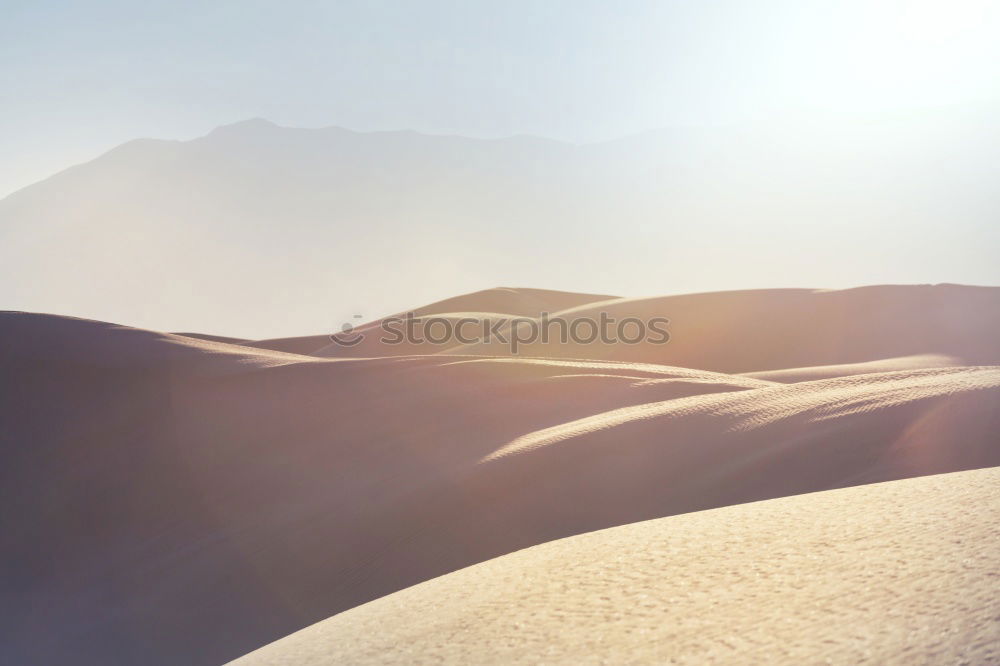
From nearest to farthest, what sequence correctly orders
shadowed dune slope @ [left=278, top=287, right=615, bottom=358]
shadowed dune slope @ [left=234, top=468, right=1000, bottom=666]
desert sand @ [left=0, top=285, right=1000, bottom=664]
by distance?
1. shadowed dune slope @ [left=234, top=468, right=1000, bottom=666]
2. desert sand @ [left=0, top=285, right=1000, bottom=664]
3. shadowed dune slope @ [left=278, top=287, right=615, bottom=358]

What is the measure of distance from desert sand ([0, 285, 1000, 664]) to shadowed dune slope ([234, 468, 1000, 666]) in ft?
0.04

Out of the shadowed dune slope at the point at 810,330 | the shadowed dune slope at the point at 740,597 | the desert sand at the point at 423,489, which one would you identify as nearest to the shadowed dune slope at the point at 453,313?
the shadowed dune slope at the point at 810,330

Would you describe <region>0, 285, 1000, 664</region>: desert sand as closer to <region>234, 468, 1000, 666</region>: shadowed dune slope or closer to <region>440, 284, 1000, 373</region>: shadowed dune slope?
<region>234, 468, 1000, 666</region>: shadowed dune slope

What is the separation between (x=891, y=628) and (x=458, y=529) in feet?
12.7

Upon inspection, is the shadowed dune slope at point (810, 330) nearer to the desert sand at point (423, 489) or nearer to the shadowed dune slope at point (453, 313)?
the shadowed dune slope at point (453, 313)

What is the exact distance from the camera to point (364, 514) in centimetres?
545

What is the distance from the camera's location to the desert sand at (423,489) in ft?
6.58

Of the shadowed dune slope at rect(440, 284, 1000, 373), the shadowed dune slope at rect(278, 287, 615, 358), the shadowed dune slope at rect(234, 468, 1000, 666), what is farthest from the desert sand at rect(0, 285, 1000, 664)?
the shadowed dune slope at rect(278, 287, 615, 358)

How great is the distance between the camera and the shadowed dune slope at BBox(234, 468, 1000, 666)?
1.47 metres

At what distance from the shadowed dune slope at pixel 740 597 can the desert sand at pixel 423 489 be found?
12 millimetres

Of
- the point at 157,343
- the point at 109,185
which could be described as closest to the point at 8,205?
the point at 109,185

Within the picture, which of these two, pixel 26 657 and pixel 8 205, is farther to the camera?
pixel 8 205

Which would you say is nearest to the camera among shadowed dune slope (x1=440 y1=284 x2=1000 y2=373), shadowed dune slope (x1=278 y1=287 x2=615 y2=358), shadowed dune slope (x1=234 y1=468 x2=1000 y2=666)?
shadowed dune slope (x1=234 y1=468 x2=1000 y2=666)

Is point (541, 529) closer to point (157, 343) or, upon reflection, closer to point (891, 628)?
point (891, 628)
